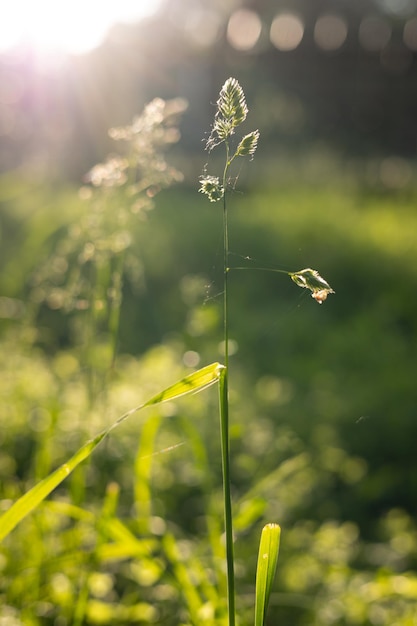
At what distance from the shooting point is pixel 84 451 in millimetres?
792

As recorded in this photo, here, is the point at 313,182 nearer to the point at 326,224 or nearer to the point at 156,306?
the point at 326,224

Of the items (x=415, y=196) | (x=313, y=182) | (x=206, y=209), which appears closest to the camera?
(x=206, y=209)

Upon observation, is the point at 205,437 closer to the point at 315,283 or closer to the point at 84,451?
the point at 84,451

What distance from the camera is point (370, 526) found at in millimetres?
2691

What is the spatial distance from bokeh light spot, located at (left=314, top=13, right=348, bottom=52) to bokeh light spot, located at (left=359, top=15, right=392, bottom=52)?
0.43 meters

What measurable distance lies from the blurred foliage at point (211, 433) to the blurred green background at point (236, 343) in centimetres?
1

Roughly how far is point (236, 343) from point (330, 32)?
13237mm

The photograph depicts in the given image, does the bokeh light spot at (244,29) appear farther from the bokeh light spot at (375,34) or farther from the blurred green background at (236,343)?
the bokeh light spot at (375,34)

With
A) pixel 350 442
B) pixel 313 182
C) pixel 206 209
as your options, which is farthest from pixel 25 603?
pixel 313 182

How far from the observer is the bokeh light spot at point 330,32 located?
14.9m

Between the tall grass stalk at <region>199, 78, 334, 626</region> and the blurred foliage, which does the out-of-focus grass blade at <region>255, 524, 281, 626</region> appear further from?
the blurred foliage

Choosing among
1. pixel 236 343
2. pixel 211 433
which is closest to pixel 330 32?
pixel 236 343

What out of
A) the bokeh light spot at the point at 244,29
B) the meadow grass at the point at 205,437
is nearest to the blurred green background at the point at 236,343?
the meadow grass at the point at 205,437

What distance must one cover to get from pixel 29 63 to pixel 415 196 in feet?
27.5
